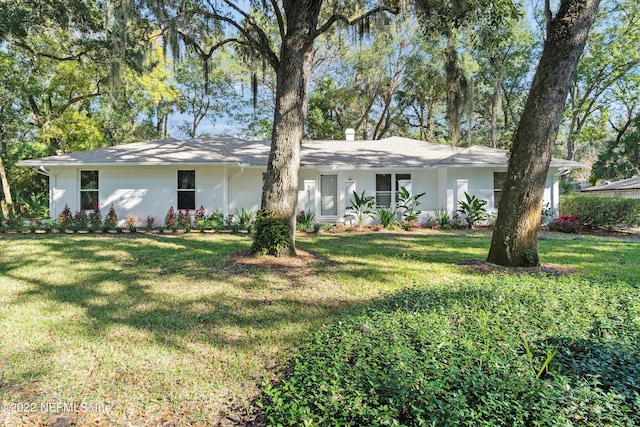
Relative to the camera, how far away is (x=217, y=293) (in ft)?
17.7

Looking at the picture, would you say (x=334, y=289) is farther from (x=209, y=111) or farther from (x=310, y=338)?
(x=209, y=111)

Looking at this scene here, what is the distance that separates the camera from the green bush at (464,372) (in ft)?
7.06

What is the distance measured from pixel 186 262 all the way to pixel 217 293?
237 cm

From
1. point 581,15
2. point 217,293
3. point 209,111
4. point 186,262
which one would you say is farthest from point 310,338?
point 209,111

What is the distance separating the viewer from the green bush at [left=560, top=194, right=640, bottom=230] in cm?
1348

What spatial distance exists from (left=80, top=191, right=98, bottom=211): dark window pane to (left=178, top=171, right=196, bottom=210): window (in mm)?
3219

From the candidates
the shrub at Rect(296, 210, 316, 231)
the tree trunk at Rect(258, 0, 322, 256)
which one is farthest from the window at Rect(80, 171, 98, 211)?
the tree trunk at Rect(258, 0, 322, 256)

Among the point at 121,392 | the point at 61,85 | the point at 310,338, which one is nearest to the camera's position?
the point at 121,392

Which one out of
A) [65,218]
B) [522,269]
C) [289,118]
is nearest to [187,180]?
[65,218]

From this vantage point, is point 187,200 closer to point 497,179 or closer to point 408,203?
point 408,203

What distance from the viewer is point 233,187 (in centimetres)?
1515

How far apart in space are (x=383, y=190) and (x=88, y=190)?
12.0 meters

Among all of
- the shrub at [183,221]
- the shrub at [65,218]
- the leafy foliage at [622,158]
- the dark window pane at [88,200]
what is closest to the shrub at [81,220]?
the shrub at [65,218]

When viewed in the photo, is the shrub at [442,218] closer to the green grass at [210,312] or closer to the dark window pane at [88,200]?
the green grass at [210,312]
